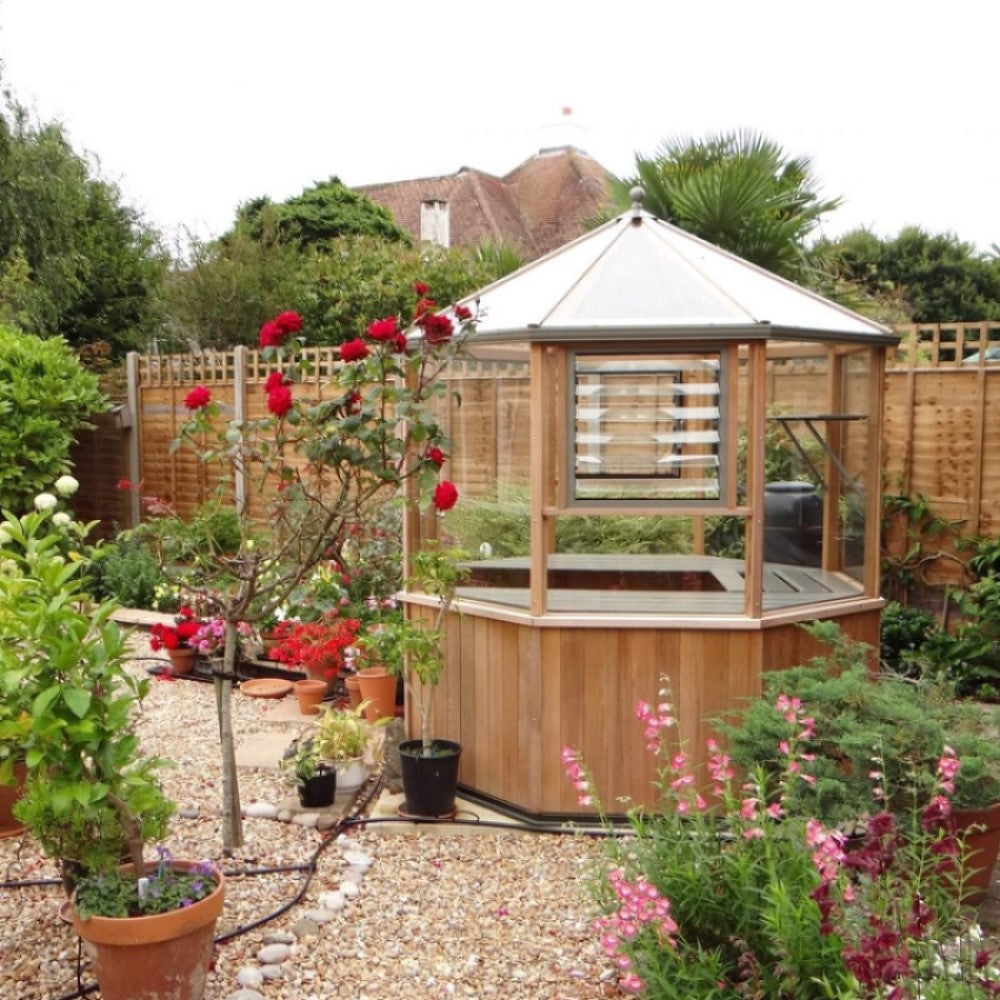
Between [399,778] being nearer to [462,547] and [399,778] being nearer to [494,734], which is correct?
[494,734]

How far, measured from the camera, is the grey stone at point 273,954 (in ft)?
10.3

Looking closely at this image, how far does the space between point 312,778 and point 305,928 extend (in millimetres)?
1053

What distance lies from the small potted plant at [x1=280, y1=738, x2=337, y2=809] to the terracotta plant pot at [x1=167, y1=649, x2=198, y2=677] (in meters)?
2.63

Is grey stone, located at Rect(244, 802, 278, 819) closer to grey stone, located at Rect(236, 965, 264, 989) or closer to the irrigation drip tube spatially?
the irrigation drip tube

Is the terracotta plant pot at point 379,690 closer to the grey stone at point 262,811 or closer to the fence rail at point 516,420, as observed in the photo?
the grey stone at point 262,811

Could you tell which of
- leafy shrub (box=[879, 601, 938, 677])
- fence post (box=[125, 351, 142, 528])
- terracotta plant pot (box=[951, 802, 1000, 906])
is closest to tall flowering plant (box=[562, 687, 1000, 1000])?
terracotta plant pot (box=[951, 802, 1000, 906])

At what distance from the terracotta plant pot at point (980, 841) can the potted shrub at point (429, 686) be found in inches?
74.5

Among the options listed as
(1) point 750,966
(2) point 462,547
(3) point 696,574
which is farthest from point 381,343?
(1) point 750,966

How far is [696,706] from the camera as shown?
4090mm

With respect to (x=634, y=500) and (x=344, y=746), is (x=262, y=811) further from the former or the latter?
(x=634, y=500)

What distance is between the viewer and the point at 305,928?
11.0 ft

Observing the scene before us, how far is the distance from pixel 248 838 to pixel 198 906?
4.43ft

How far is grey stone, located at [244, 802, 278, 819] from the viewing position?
436 centimetres

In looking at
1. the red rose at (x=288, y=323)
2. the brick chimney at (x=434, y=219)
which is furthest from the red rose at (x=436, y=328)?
the brick chimney at (x=434, y=219)
